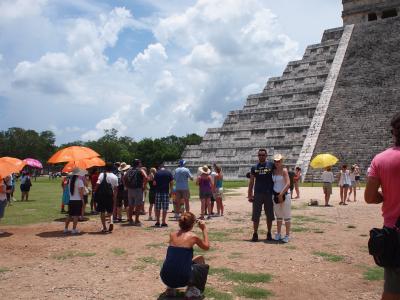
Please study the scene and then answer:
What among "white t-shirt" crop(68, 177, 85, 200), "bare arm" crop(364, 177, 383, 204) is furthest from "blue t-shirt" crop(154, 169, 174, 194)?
"bare arm" crop(364, 177, 383, 204)

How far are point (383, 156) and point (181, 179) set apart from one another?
8.02m

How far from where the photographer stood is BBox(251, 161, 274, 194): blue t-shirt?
834 centimetres

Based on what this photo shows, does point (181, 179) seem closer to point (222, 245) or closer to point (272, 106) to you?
point (222, 245)

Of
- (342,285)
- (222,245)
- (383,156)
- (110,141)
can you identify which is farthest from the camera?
(110,141)

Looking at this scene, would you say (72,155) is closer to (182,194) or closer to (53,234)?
(53,234)

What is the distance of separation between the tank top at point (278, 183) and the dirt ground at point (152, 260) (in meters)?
1.06

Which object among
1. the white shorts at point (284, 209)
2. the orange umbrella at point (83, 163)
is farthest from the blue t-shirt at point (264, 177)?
the orange umbrella at point (83, 163)

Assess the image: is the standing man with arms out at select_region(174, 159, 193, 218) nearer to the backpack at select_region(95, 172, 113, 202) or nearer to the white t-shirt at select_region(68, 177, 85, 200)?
the backpack at select_region(95, 172, 113, 202)

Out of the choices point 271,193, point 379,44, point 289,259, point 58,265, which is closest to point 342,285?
point 289,259

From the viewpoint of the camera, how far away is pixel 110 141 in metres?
77.1

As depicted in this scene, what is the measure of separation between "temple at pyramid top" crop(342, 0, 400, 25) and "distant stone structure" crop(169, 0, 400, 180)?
3986 mm

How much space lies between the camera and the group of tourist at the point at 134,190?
947cm

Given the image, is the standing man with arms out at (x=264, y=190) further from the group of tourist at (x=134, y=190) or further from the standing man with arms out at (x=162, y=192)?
the group of tourist at (x=134, y=190)

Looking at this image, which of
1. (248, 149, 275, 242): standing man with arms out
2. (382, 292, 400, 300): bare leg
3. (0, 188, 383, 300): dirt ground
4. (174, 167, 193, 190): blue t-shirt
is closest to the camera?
(382, 292, 400, 300): bare leg
